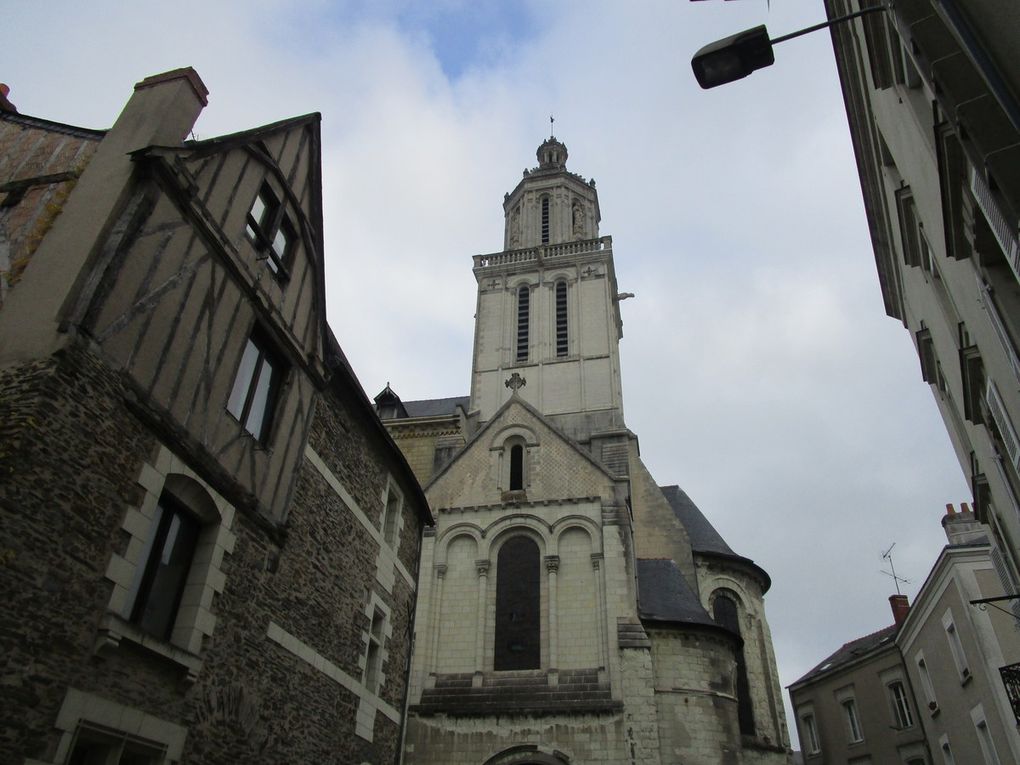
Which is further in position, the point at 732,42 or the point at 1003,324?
the point at 1003,324

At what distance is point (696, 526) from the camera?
23109mm

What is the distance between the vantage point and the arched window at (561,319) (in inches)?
1070

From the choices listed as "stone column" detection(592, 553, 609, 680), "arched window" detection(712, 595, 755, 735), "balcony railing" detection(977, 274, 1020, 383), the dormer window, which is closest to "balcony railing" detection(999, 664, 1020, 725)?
"balcony railing" detection(977, 274, 1020, 383)

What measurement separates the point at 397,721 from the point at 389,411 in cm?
1517

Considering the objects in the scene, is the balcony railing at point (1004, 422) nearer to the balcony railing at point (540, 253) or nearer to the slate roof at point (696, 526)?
the slate roof at point (696, 526)

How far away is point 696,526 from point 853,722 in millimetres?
7463

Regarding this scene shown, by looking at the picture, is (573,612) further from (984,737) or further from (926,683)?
(926,683)

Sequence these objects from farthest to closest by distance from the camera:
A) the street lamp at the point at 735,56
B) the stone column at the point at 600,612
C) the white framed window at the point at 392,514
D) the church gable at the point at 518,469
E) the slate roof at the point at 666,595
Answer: the church gable at the point at 518,469
the slate roof at the point at 666,595
the stone column at the point at 600,612
the white framed window at the point at 392,514
the street lamp at the point at 735,56

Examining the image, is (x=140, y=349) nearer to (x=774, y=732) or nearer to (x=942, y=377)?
(x=942, y=377)

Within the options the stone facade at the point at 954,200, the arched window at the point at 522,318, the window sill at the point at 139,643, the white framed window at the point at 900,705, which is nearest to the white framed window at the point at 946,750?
the white framed window at the point at 900,705

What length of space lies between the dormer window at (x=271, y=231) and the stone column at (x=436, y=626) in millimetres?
10772

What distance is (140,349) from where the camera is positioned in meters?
6.30

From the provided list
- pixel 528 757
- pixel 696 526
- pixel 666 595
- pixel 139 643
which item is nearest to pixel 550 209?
pixel 696 526

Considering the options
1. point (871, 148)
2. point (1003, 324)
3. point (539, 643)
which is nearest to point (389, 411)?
point (539, 643)
